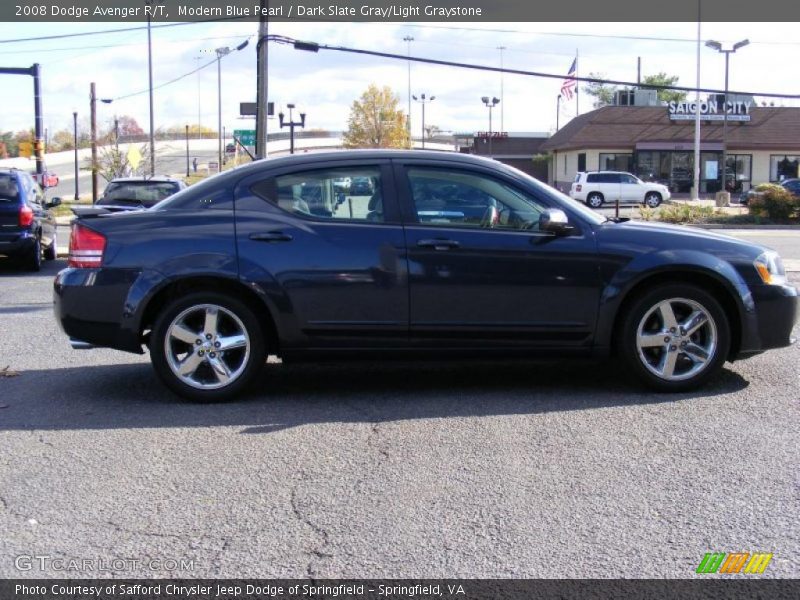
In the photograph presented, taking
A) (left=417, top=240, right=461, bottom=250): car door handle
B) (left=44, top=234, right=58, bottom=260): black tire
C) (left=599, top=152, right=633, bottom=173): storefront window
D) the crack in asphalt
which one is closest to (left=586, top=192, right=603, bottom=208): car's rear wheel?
(left=599, top=152, right=633, bottom=173): storefront window

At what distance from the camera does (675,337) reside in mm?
6250

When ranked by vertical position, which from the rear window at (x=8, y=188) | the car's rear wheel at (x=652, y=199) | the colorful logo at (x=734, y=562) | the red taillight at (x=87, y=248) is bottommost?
the colorful logo at (x=734, y=562)

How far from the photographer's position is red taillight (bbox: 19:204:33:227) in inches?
557

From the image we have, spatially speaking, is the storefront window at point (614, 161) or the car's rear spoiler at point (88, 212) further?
the storefront window at point (614, 161)

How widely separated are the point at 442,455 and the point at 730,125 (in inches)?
1974

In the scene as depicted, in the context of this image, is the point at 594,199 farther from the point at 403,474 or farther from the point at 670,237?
the point at 403,474

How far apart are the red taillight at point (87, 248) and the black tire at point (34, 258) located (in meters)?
9.09

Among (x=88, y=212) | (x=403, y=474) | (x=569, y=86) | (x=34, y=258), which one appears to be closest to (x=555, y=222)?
(x=403, y=474)

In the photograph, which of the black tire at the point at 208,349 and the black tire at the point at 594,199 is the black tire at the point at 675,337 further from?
the black tire at the point at 594,199

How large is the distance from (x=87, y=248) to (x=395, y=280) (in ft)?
6.82

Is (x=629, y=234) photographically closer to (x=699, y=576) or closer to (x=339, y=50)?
(x=699, y=576)

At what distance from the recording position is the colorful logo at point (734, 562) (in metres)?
3.66

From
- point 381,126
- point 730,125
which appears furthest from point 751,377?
point 381,126

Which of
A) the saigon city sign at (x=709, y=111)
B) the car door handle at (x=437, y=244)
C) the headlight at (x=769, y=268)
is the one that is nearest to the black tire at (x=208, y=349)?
the car door handle at (x=437, y=244)
